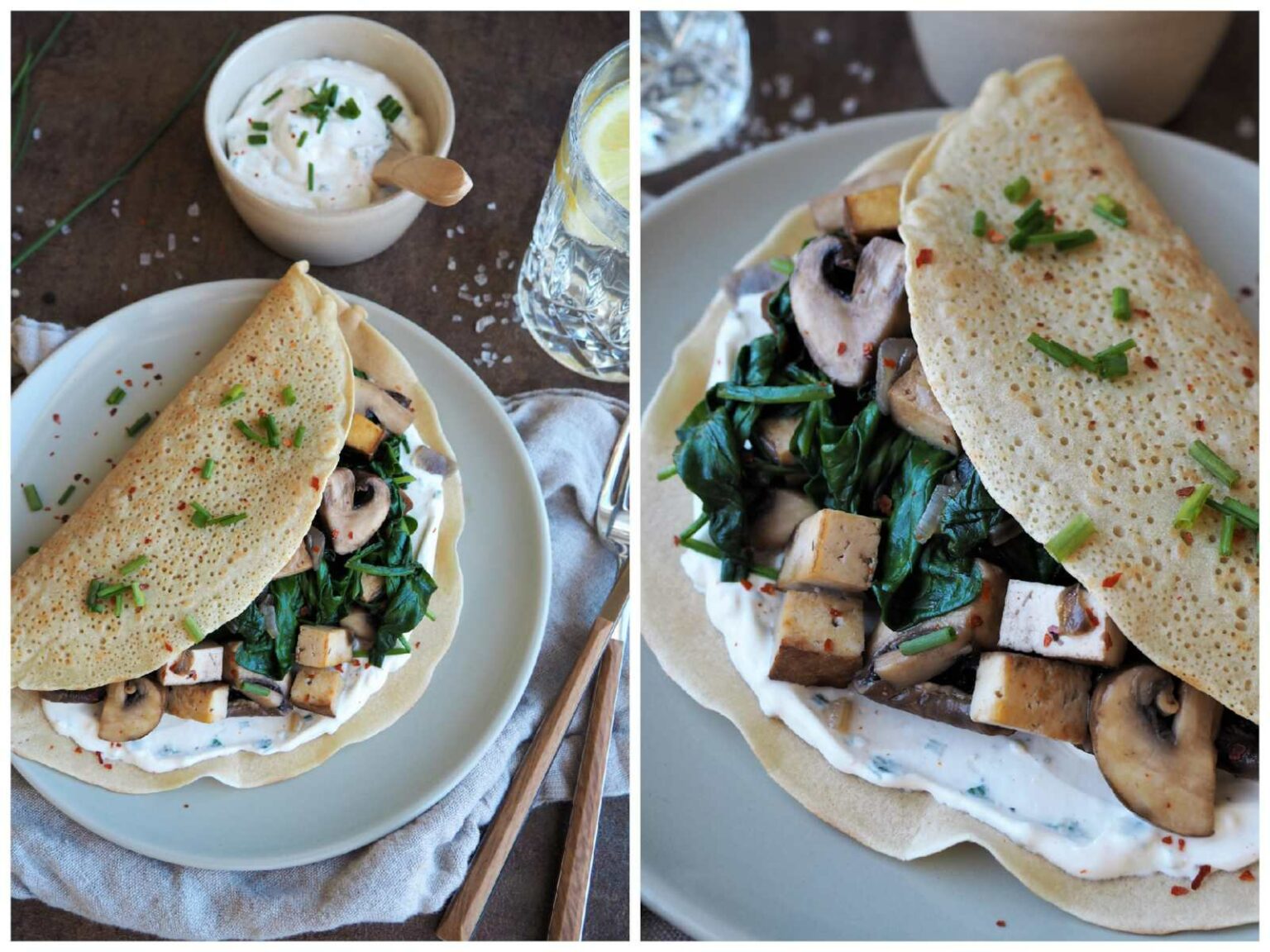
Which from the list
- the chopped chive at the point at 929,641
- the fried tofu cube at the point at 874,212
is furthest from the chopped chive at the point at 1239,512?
the fried tofu cube at the point at 874,212

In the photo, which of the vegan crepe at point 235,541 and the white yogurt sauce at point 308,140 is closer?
the vegan crepe at point 235,541

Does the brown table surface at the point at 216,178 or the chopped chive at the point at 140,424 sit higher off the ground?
the brown table surface at the point at 216,178

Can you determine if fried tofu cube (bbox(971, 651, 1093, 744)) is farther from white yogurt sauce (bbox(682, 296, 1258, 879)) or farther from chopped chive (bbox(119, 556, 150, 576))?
chopped chive (bbox(119, 556, 150, 576))

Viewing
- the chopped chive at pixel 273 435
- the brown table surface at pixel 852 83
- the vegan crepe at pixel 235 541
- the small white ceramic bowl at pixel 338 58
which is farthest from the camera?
the brown table surface at pixel 852 83

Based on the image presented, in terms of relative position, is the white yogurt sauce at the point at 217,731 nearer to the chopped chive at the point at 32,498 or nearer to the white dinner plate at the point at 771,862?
the chopped chive at the point at 32,498

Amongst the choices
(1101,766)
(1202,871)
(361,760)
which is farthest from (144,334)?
(1202,871)

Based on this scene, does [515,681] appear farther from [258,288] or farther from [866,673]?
[258,288]
